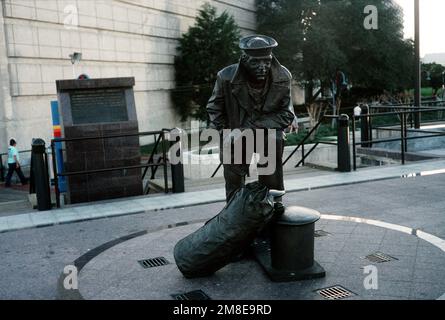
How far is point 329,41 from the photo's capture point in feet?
108

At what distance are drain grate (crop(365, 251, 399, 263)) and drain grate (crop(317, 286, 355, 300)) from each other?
2.79 feet

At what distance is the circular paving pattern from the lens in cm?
431

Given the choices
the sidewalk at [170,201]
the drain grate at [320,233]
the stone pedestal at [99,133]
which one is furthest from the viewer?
the stone pedestal at [99,133]

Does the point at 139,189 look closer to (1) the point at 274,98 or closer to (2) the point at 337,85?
(1) the point at 274,98

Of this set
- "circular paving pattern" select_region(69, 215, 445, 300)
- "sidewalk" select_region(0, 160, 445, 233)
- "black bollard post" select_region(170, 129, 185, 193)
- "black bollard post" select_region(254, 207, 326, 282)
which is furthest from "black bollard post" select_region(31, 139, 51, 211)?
"black bollard post" select_region(254, 207, 326, 282)

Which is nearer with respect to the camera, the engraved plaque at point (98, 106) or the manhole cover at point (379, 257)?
the manhole cover at point (379, 257)

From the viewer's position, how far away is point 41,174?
8148 mm

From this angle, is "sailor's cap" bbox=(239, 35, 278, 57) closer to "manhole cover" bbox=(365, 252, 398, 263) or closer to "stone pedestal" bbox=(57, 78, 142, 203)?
"manhole cover" bbox=(365, 252, 398, 263)

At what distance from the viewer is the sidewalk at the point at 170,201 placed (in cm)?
759

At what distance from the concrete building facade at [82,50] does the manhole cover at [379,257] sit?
1566 centimetres

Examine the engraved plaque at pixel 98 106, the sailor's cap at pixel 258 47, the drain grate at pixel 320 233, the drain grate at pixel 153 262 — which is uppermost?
the sailor's cap at pixel 258 47

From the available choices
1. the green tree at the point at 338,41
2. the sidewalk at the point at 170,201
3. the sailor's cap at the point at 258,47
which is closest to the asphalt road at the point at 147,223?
the sidewalk at the point at 170,201

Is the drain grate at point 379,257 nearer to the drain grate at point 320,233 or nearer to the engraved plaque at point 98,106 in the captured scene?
the drain grate at point 320,233

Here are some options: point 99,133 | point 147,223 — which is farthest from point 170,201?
point 99,133
